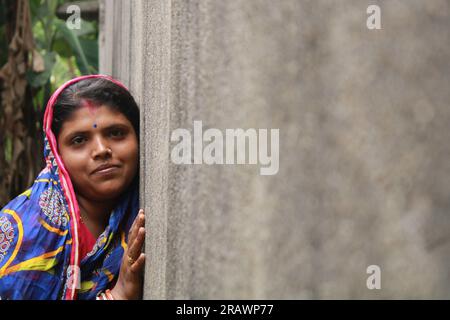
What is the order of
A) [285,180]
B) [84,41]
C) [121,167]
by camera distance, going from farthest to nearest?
[84,41], [121,167], [285,180]

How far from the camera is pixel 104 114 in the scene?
202 cm

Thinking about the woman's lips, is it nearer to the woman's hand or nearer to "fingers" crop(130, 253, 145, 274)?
the woman's hand

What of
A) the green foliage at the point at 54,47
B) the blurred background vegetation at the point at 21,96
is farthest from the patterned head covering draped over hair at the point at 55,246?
the green foliage at the point at 54,47

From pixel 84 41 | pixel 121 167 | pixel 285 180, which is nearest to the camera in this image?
pixel 285 180

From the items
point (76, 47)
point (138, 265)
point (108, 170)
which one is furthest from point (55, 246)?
point (76, 47)

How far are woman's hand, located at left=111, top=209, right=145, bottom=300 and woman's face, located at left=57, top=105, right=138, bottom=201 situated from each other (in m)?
0.24

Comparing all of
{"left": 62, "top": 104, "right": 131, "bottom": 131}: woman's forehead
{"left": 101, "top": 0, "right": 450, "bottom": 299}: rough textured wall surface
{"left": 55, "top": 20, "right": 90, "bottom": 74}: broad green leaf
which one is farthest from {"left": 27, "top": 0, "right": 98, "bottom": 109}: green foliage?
{"left": 101, "top": 0, "right": 450, "bottom": 299}: rough textured wall surface

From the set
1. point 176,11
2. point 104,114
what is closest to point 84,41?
point 104,114

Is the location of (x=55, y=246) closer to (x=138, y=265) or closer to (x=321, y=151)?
(x=138, y=265)

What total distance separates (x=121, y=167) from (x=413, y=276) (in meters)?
1.09

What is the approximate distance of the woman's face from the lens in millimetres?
1931

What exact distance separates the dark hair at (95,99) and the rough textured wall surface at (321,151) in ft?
3.27

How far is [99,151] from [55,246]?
13.6 inches

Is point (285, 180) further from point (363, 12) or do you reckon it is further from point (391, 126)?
point (363, 12)
